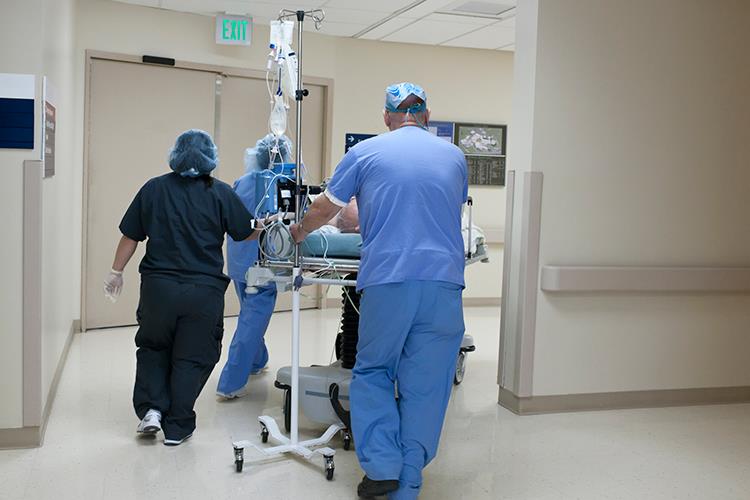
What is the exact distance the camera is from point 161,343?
11.8ft

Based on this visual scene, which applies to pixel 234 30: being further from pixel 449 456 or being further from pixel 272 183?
pixel 449 456

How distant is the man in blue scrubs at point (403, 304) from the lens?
2.91 metres

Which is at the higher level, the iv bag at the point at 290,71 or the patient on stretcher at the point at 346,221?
the iv bag at the point at 290,71

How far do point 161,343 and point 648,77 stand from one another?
9.38 feet

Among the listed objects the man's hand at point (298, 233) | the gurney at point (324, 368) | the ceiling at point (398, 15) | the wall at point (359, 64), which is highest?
the ceiling at point (398, 15)

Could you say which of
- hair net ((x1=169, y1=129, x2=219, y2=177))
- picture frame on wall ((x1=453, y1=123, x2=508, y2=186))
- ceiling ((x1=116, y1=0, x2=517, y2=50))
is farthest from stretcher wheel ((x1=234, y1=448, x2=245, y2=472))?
picture frame on wall ((x1=453, y1=123, x2=508, y2=186))

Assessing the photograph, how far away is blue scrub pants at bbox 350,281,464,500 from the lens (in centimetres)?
291

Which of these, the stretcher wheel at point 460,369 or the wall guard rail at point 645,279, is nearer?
the wall guard rail at point 645,279

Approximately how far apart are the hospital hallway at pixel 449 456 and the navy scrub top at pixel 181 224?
776mm

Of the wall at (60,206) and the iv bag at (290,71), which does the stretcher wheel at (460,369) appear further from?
the wall at (60,206)

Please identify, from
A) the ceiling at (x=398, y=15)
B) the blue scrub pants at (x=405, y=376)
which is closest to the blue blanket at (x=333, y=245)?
the blue scrub pants at (x=405, y=376)

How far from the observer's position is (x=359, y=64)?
24.0ft

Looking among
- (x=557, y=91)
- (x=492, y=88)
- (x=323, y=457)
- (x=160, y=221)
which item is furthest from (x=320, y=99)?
(x=323, y=457)

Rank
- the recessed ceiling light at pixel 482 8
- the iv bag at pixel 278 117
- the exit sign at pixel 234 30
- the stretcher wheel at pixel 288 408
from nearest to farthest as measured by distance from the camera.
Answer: the stretcher wheel at pixel 288 408
the iv bag at pixel 278 117
the recessed ceiling light at pixel 482 8
the exit sign at pixel 234 30
